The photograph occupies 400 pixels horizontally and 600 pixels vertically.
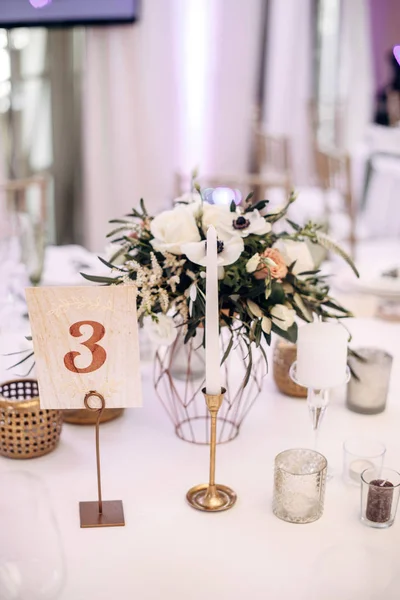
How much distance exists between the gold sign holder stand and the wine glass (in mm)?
42

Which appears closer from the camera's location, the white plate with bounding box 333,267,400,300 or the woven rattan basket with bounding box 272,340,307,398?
the woven rattan basket with bounding box 272,340,307,398

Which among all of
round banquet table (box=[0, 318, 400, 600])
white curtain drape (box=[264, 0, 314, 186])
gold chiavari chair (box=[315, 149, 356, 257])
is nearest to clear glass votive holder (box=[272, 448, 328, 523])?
round banquet table (box=[0, 318, 400, 600])

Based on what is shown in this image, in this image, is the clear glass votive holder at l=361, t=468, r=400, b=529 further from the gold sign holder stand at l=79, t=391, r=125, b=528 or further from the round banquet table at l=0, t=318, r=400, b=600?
the gold sign holder stand at l=79, t=391, r=125, b=528

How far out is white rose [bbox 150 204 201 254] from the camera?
1151 millimetres

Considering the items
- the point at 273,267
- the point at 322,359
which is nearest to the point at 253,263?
the point at 273,267

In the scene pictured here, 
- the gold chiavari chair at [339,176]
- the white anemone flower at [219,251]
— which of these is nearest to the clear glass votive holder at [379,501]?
the white anemone flower at [219,251]

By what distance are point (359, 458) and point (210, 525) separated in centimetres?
25

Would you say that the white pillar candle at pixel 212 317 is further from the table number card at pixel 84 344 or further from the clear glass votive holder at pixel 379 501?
the clear glass votive holder at pixel 379 501

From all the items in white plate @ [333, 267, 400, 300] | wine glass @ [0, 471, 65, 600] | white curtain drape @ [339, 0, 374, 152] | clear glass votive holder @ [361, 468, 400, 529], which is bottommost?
wine glass @ [0, 471, 65, 600]

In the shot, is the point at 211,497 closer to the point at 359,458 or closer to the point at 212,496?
the point at 212,496

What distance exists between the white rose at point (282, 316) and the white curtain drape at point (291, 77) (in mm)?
3982

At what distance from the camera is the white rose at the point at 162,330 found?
1.16 meters

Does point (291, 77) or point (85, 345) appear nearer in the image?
point (85, 345)

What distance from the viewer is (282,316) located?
1131mm
